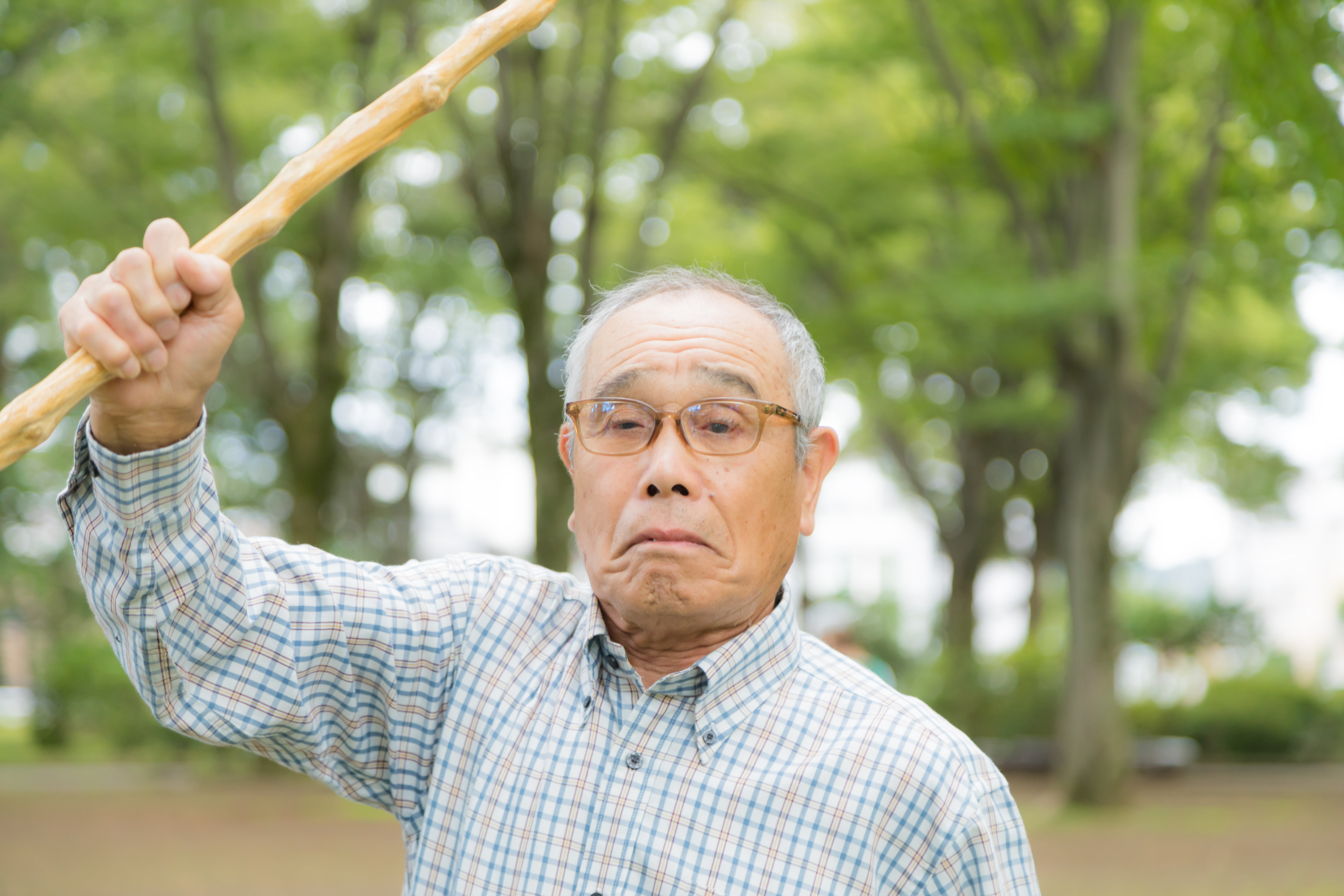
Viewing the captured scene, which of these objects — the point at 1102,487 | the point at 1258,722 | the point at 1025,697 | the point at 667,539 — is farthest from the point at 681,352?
the point at 1258,722

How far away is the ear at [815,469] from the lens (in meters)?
2.15

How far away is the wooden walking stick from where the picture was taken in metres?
1.39

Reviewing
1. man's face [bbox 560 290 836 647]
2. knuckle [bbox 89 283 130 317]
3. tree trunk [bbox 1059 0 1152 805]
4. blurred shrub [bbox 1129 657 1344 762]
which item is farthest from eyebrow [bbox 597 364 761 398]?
blurred shrub [bbox 1129 657 1344 762]

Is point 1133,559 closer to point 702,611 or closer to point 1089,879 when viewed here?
point 1089,879

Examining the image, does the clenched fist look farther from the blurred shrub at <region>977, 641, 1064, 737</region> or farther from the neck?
the blurred shrub at <region>977, 641, 1064, 737</region>

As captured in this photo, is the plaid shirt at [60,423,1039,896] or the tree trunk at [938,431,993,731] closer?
the plaid shirt at [60,423,1039,896]

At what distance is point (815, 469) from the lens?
220 cm

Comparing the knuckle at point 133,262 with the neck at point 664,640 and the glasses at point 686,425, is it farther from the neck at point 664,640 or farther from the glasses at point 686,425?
the neck at point 664,640

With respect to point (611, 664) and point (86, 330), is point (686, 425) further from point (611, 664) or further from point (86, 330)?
point (86, 330)

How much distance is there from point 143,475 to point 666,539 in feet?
2.32

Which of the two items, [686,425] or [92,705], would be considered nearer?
[686,425]

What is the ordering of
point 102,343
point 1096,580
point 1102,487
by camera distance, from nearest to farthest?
point 102,343 → point 1102,487 → point 1096,580

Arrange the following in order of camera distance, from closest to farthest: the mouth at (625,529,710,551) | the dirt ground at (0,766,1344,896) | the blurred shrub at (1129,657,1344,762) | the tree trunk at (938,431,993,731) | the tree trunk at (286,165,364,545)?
the mouth at (625,529,710,551)
the dirt ground at (0,766,1344,896)
the tree trunk at (286,165,364,545)
the blurred shrub at (1129,657,1344,762)
the tree trunk at (938,431,993,731)

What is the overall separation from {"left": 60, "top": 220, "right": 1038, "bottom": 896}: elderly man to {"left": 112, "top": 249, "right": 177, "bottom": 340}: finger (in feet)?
0.46
